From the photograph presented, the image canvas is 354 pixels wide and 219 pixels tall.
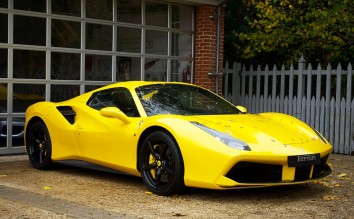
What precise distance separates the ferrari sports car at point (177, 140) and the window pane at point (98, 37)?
3.03 meters

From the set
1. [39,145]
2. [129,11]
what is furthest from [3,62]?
[129,11]

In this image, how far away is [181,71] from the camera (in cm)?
1277

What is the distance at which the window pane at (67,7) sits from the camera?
10492 millimetres

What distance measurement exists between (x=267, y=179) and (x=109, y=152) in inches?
82.4

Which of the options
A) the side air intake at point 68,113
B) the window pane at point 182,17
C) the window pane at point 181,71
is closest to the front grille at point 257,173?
the side air intake at point 68,113

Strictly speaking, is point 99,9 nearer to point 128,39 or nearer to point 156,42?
point 128,39

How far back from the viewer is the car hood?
6080 millimetres

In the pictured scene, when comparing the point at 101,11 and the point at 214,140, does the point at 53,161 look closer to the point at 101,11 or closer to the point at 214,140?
the point at 214,140

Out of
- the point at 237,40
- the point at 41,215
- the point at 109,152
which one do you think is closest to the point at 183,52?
the point at 237,40

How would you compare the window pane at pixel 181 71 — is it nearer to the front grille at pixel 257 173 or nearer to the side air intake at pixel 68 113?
the side air intake at pixel 68 113

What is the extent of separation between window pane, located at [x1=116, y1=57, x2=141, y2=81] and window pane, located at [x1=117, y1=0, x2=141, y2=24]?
791 millimetres

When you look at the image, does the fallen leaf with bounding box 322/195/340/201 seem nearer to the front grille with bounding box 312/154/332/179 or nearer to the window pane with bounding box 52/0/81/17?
the front grille with bounding box 312/154/332/179

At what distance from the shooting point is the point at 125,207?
567cm

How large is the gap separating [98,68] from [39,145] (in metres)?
3.17
